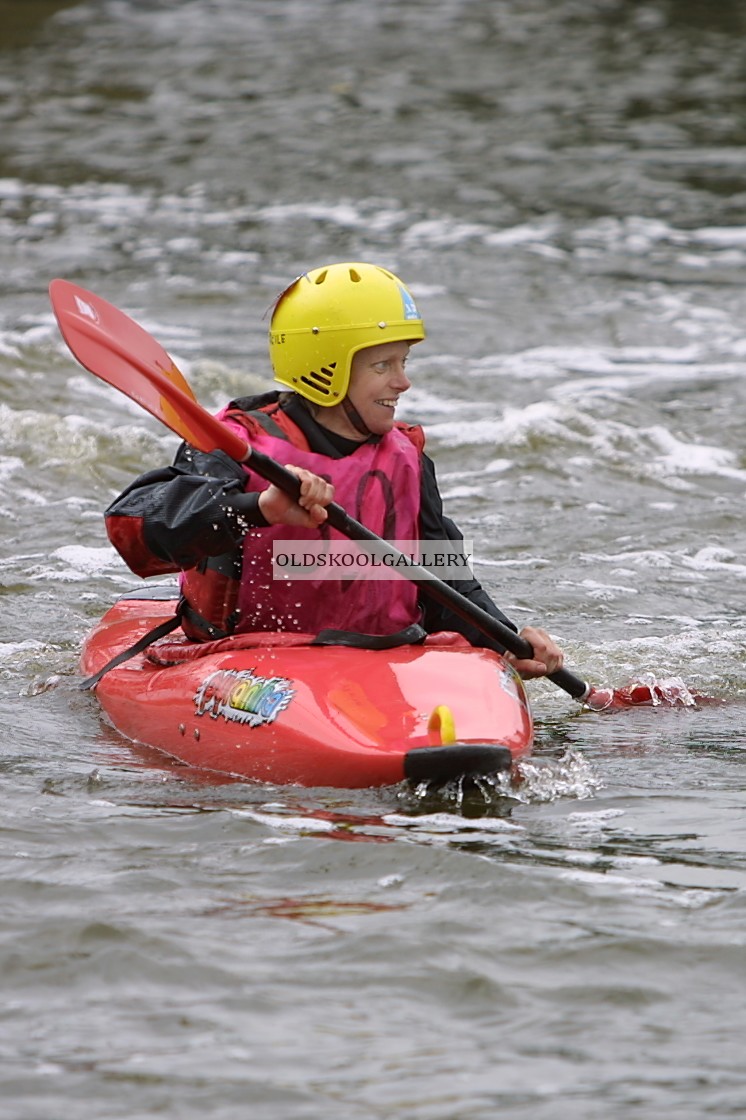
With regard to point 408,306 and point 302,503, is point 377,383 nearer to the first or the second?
point 408,306

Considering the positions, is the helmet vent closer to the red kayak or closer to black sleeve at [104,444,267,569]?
black sleeve at [104,444,267,569]

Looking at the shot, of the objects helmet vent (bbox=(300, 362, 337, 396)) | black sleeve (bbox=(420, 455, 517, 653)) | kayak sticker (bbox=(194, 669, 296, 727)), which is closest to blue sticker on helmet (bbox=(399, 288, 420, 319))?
helmet vent (bbox=(300, 362, 337, 396))

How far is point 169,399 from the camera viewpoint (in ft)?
14.8

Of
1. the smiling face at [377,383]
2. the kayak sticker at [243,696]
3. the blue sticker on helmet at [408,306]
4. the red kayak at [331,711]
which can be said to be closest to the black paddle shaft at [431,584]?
the red kayak at [331,711]

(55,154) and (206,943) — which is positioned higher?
(55,154)

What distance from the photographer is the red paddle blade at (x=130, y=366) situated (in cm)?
437

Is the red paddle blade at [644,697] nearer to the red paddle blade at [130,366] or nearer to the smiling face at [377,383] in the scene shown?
the smiling face at [377,383]

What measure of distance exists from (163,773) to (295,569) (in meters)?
0.69

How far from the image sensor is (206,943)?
3232 mm

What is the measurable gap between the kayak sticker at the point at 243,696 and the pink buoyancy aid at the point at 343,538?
0.97 feet

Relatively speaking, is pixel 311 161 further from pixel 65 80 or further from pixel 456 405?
pixel 456 405

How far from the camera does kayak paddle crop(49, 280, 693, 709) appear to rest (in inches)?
171

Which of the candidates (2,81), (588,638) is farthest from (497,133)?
(588,638)

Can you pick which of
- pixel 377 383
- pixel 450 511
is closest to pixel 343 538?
pixel 377 383
